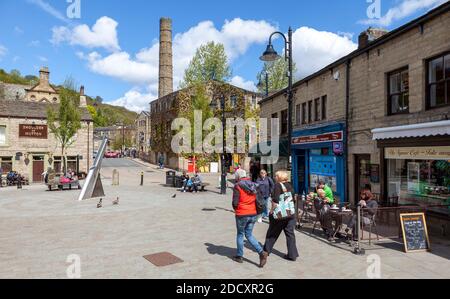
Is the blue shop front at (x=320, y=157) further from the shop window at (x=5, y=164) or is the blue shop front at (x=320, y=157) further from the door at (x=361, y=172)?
the shop window at (x=5, y=164)

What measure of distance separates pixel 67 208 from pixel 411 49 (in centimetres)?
1414

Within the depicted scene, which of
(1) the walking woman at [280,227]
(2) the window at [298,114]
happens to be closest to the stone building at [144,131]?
(2) the window at [298,114]

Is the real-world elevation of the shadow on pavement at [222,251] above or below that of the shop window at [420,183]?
below

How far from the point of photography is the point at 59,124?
2995 cm

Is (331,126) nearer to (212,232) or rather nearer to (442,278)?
(212,232)

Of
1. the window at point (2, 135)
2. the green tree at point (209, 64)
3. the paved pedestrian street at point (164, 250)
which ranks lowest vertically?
the paved pedestrian street at point (164, 250)

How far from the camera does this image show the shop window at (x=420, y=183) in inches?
372

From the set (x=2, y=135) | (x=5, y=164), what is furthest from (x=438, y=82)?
(x=2, y=135)

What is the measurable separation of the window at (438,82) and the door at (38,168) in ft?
100

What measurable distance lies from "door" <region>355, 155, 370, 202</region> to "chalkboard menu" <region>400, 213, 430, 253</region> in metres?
4.99

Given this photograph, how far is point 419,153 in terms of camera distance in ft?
31.1

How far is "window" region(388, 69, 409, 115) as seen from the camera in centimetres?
1079

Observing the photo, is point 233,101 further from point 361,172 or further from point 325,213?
point 325,213

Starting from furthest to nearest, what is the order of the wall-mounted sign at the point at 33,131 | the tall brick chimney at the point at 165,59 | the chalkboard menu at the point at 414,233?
the tall brick chimney at the point at 165,59, the wall-mounted sign at the point at 33,131, the chalkboard menu at the point at 414,233
